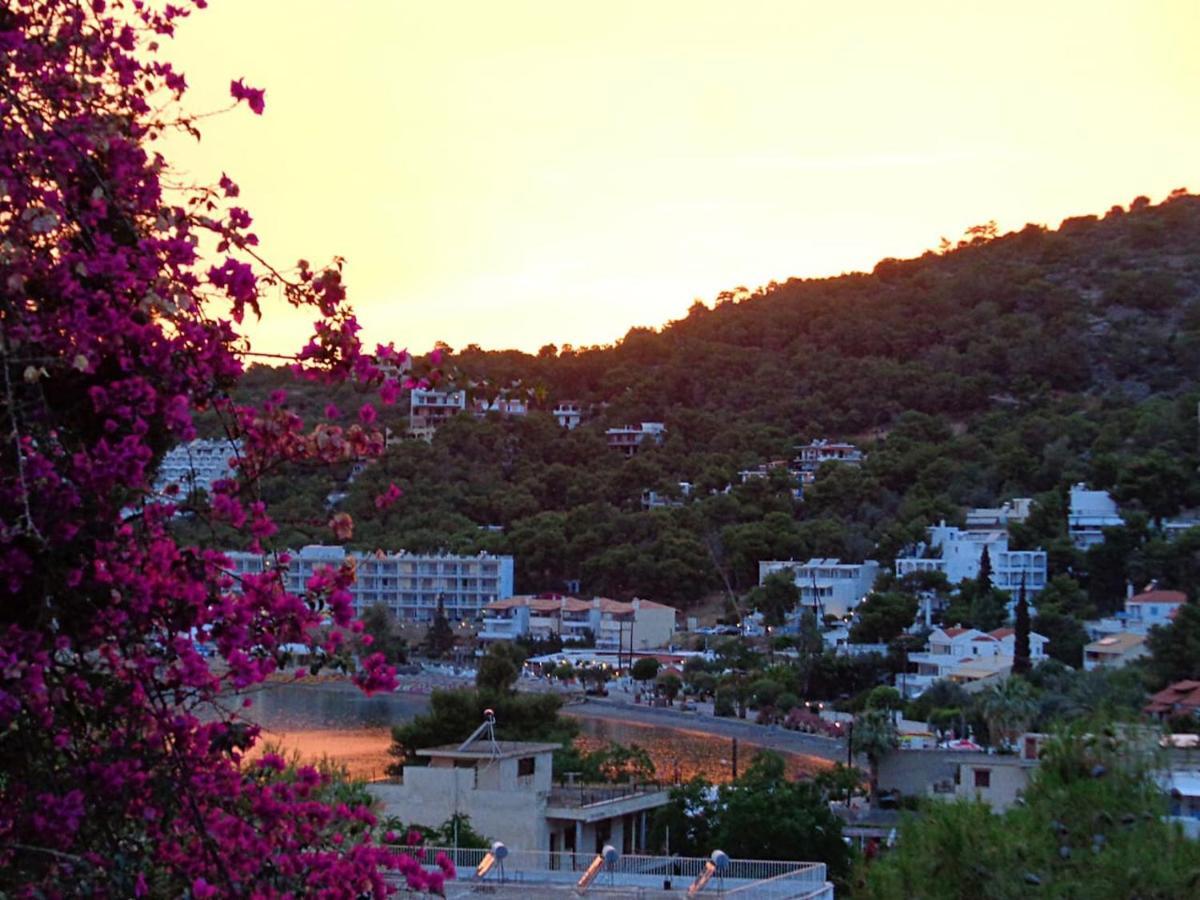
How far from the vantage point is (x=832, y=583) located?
55188 millimetres

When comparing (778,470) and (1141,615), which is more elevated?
(778,470)

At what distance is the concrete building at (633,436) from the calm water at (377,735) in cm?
2021

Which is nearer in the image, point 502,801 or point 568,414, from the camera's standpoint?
point 502,801

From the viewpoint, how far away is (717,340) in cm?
9125

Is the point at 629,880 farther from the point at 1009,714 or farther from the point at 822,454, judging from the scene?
the point at 822,454

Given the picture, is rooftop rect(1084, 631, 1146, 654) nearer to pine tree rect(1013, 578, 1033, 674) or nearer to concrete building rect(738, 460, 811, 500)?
pine tree rect(1013, 578, 1033, 674)

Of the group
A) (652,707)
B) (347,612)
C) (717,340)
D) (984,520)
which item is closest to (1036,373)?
(717,340)

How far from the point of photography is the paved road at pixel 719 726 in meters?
39.0

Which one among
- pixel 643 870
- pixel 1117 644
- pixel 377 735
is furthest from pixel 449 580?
pixel 643 870

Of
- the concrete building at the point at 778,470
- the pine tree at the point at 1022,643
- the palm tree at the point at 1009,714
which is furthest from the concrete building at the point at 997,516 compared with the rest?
the palm tree at the point at 1009,714

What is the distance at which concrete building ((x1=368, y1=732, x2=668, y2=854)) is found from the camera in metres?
17.4

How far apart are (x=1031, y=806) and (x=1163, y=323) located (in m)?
82.7

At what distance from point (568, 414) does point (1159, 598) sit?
130 ft

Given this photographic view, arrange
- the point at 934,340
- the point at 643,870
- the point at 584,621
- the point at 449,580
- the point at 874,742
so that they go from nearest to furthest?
1. the point at 643,870
2. the point at 874,742
3. the point at 584,621
4. the point at 449,580
5. the point at 934,340
